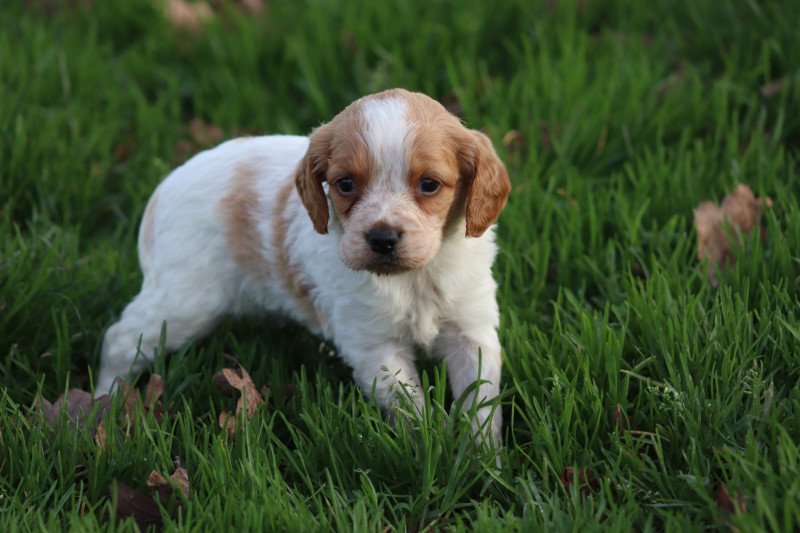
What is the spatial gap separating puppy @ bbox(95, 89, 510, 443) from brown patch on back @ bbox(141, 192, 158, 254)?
0.04 feet

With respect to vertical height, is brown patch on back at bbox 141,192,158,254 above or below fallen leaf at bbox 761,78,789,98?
below

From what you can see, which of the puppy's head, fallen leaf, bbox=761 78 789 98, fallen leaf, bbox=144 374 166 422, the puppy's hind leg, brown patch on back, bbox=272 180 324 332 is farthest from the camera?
fallen leaf, bbox=761 78 789 98

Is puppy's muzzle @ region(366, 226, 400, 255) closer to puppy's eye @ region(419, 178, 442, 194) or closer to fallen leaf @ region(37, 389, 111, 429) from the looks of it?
puppy's eye @ region(419, 178, 442, 194)

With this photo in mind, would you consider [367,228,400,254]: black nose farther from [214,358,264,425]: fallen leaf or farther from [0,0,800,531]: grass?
[214,358,264,425]: fallen leaf

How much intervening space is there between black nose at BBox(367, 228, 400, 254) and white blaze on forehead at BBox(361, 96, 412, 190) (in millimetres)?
170

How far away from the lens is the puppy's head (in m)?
3.14

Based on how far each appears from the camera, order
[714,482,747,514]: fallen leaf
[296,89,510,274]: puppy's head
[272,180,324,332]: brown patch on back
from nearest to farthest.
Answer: [714,482,747,514]: fallen leaf
[296,89,510,274]: puppy's head
[272,180,324,332]: brown patch on back

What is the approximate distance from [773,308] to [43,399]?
2627mm

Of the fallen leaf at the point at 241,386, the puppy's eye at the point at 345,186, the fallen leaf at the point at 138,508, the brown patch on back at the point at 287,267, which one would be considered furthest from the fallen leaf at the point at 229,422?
the puppy's eye at the point at 345,186

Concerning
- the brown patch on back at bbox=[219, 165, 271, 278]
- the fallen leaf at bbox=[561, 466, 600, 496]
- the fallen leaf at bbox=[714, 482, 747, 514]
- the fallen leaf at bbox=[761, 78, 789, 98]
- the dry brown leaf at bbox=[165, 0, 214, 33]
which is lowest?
the fallen leaf at bbox=[561, 466, 600, 496]

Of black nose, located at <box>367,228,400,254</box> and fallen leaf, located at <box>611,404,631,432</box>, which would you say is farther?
fallen leaf, located at <box>611,404,631,432</box>

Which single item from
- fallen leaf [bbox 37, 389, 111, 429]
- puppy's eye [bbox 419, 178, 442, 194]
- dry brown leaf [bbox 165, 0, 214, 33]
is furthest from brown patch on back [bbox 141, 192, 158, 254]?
dry brown leaf [bbox 165, 0, 214, 33]

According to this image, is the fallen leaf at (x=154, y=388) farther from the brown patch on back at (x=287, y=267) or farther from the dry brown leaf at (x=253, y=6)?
the dry brown leaf at (x=253, y=6)

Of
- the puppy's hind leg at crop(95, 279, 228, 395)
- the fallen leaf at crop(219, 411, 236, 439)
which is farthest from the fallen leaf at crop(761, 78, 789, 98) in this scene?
the fallen leaf at crop(219, 411, 236, 439)
